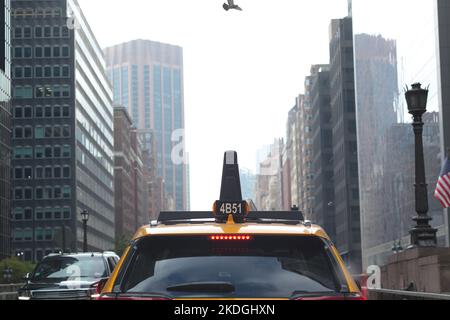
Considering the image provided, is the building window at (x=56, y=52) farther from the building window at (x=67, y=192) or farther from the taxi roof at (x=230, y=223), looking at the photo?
the taxi roof at (x=230, y=223)

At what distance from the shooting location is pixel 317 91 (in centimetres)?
15900

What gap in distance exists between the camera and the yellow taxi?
235 inches

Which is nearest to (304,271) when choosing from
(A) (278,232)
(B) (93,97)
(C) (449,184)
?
(A) (278,232)

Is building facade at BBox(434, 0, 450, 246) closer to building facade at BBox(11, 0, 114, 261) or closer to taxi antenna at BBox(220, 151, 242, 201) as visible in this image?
building facade at BBox(11, 0, 114, 261)

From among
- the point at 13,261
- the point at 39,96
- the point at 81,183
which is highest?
the point at 39,96

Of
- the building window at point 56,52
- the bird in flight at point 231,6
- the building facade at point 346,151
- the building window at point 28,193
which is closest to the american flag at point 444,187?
the bird in flight at point 231,6

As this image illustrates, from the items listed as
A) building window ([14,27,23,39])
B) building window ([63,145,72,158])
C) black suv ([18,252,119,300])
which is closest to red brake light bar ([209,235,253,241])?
black suv ([18,252,119,300])

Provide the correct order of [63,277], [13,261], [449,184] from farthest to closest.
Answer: [13,261] < [449,184] < [63,277]

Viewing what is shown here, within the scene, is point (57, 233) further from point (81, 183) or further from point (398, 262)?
point (398, 262)

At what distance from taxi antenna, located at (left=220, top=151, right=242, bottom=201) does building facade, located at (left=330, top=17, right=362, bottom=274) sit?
122 metres

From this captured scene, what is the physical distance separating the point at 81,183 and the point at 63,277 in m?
119

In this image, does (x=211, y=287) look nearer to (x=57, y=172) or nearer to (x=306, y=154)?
(x=57, y=172)

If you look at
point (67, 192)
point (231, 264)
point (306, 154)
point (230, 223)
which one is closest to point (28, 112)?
point (67, 192)

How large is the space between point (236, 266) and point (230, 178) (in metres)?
2.13
